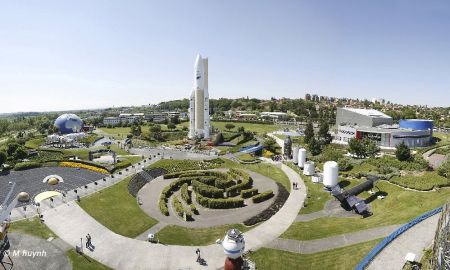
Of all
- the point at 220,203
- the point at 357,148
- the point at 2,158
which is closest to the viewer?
the point at 220,203

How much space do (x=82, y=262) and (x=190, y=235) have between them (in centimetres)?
1313

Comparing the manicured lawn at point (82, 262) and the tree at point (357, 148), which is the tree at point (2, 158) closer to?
the manicured lawn at point (82, 262)

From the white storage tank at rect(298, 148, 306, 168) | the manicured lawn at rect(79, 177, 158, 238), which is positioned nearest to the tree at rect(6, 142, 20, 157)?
the manicured lawn at rect(79, 177, 158, 238)

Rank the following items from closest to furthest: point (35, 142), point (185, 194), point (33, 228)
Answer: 1. point (33, 228)
2. point (185, 194)
3. point (35, 142)

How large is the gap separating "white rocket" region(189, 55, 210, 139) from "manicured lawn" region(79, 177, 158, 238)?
59564 mm

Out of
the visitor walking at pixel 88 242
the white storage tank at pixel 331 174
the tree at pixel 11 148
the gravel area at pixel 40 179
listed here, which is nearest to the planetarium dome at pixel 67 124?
the tree at pixel 11 148

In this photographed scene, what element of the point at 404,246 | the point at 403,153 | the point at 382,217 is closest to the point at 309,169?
the point at 403,153

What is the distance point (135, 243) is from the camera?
Answer: 38.2m

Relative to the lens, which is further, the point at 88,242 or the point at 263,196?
the point at 263,196

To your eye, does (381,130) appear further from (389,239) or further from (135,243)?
(135,243)

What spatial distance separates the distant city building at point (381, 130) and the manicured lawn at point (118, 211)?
83.0m

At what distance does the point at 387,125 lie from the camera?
4596 inches

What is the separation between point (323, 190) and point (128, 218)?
34649mm

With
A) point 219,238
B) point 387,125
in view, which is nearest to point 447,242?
point 219,238
